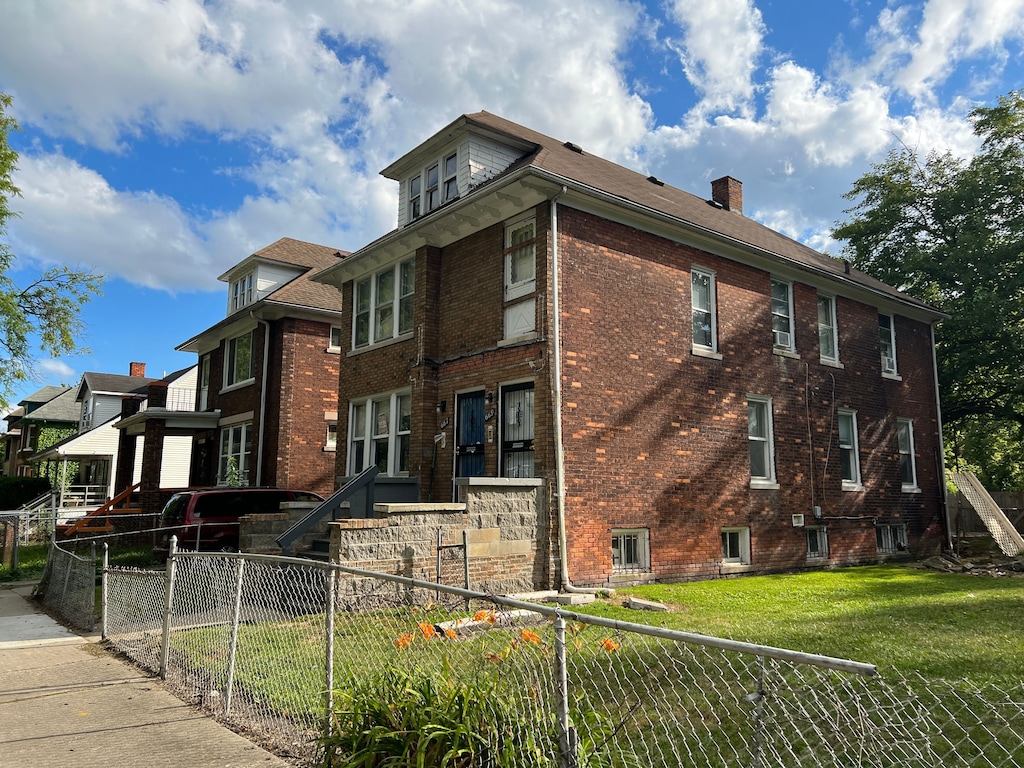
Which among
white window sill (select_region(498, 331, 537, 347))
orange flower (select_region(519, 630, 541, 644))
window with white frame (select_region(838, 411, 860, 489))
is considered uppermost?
white window sill (select_region(498, 331, 537, 347))

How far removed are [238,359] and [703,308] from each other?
1550cm

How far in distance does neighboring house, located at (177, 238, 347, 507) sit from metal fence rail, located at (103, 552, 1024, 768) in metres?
11.8

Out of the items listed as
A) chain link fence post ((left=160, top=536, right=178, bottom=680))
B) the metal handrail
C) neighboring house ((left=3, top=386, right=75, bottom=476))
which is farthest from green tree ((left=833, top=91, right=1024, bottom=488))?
neighboring house ((left=3, top=386, right=75, bottom=476))

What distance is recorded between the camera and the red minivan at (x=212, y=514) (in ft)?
47.1

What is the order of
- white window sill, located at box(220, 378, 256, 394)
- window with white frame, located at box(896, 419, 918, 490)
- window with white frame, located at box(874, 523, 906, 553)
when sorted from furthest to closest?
white window sill, located at box(220, 378, 256, 394) → window with white frame, located at box(896, 419, 918, 490) → window with white frame, located at box(874, 523, 906, 553)

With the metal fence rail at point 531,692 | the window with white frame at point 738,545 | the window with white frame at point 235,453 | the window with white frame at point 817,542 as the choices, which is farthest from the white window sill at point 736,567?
Result: the window with white frame at point 235,453

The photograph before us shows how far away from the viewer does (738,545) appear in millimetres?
14391

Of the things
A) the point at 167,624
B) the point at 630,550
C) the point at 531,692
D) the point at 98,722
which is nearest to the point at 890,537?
the point at 630,550

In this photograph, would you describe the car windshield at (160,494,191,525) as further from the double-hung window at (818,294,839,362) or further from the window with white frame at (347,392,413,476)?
the double-hung window at (818,294,839,362)

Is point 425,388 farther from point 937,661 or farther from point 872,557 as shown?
point 872,557

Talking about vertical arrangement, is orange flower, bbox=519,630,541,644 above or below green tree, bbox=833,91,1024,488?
below

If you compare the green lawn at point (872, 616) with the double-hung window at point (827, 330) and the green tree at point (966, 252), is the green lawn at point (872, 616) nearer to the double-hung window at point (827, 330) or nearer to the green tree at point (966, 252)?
the double-hung window at point (827, 330)

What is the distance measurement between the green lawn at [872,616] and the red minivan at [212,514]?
8054mm

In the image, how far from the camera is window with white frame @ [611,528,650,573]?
40.6 feet
